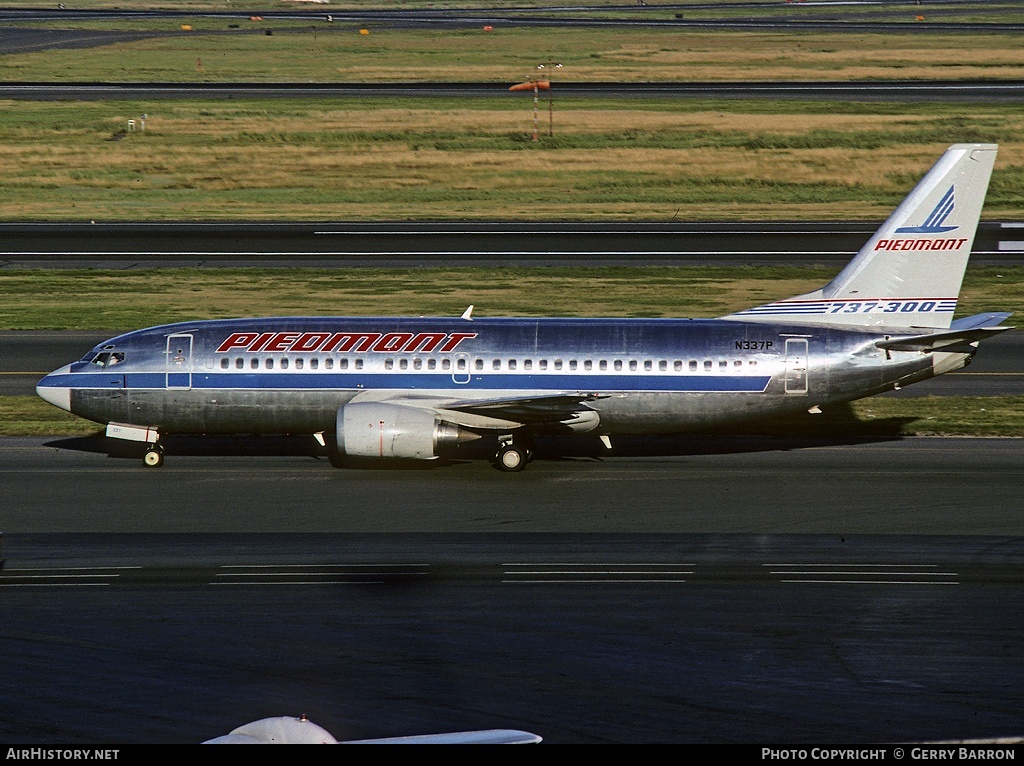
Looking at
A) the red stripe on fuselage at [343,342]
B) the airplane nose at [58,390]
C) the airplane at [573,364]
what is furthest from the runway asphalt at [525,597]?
the red stripe on fuselage at [343,342]

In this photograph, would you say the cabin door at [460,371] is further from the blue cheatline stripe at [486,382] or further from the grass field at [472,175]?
the grass field at [472,175]

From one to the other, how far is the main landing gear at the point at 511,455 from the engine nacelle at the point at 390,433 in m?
1.87

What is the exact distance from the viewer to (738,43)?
538 feet

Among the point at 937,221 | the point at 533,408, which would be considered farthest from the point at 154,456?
the point at 937,221

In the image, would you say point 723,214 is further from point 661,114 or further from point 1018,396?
point 1018,396

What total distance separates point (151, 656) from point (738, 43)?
499ft

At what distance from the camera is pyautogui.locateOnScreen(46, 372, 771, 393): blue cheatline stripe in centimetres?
3688

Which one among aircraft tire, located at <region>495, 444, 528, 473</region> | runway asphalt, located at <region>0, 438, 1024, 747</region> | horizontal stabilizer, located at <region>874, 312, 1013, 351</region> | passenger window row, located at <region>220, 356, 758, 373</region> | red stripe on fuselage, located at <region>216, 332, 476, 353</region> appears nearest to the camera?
runway asphalt, located at <region>0, 438, 1024, 747</region>

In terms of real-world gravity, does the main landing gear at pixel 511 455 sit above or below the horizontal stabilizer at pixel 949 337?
below

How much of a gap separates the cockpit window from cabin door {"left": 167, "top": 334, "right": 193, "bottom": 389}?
1.48 meters

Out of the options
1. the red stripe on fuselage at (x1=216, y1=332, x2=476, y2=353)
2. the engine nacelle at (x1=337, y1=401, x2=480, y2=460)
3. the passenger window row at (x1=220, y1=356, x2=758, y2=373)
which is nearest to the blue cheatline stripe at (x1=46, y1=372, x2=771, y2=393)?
the passenger window row at (x1=220, y1=356, x2=758, y2=373)

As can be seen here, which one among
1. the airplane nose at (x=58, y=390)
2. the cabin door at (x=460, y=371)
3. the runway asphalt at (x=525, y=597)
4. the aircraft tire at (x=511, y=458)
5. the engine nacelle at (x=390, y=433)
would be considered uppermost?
the cabin door at (x=460, y=371)

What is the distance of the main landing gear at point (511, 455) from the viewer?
36.8 meters

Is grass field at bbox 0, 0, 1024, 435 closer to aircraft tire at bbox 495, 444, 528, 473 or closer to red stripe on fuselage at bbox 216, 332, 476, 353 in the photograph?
red stripe on fuselage at bbox 216, 332, 476, 353
